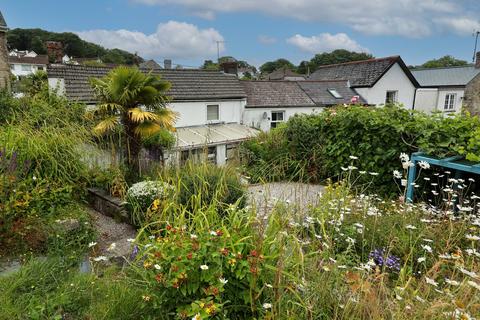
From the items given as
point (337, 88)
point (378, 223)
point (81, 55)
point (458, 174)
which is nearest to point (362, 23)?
point (337, 88)

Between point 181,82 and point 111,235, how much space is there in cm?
1276

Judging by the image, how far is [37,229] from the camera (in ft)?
15.4

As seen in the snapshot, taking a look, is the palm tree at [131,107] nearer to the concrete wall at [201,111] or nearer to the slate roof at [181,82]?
the slate roof at [181,82]

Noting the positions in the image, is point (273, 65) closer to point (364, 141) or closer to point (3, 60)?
point (3, 60)

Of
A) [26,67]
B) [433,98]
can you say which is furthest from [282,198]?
[26,67]

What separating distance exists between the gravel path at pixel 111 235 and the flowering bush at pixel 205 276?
90.6 inches

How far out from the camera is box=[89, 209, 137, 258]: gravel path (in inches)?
188

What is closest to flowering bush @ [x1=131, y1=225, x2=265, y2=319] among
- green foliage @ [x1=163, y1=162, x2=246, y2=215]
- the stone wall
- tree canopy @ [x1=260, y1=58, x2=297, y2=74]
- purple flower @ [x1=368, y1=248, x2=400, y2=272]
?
purple flower @ [x1=368, y1=248, x2=400, y2=272]

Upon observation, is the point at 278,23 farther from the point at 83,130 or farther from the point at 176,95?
the point at 83,130

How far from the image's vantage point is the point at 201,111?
54.6 feet

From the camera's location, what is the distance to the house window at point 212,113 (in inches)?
675

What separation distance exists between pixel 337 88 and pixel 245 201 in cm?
2212

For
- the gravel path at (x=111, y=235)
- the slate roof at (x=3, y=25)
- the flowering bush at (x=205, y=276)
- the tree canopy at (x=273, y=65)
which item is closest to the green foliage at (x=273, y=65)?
the tree canopy at (x=273, y=65)

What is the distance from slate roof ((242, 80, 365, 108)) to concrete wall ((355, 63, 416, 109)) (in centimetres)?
76
